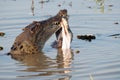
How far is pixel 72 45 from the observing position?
32.1ft

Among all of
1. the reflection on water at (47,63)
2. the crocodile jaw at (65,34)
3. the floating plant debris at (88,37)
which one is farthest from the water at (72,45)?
the crocodile jaw at (65,34)

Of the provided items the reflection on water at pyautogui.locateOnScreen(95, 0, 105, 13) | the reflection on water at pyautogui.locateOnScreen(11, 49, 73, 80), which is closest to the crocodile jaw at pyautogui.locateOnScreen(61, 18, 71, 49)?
the reflection on water at pyautogui.locateOnScreen(11, 49, 73, 80)

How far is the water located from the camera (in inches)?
283

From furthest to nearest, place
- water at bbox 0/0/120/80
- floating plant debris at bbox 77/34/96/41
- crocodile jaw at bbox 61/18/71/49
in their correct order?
floating plant debris at bbox 77/34/96/41
crocodile jaw at bbox 61/18/71/49
water at bbox 0/0/120/80

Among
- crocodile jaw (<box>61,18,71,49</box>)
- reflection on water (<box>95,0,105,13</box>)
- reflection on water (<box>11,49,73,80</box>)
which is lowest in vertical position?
reflection on water (<box>11,49,73,80</box>)

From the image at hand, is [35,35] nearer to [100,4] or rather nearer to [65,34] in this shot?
[65,34]

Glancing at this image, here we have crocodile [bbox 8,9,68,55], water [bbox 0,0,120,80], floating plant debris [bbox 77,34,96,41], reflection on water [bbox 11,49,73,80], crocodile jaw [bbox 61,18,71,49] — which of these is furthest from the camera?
floating plant debris [bbox 77,34,96,41]

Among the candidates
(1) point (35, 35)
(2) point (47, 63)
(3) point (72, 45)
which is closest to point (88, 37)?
(3) point (72, 45)

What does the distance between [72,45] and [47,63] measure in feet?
5.64

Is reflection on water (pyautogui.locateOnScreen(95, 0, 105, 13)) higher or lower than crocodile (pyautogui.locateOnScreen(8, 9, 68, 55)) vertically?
lower

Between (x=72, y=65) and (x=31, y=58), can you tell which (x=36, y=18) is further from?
(x=72, y=65)

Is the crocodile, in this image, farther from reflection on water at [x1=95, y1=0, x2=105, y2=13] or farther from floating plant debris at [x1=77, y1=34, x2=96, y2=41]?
reflection on water at [x1=95, y1=0, x2=105, y2=13]

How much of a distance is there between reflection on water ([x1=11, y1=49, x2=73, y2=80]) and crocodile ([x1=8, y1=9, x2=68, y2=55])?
0.15 metres

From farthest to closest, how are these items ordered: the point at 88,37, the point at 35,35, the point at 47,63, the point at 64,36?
the point at 88,37, the point at 64,36, the point at 35,35, the point at 47,63
